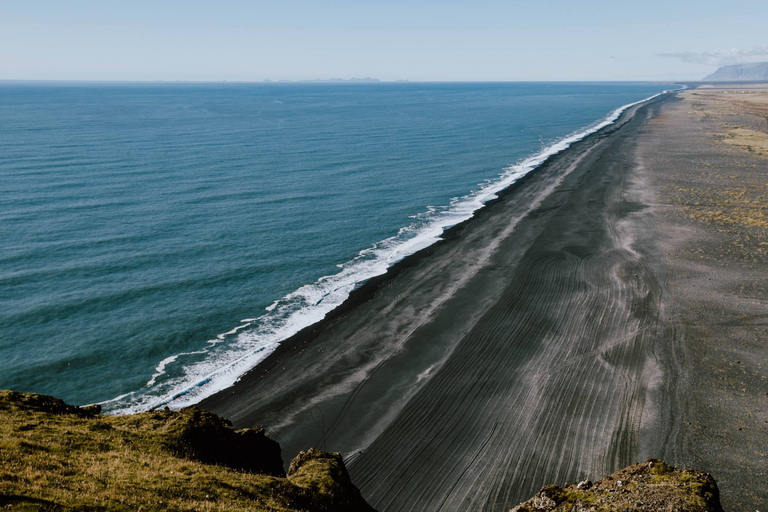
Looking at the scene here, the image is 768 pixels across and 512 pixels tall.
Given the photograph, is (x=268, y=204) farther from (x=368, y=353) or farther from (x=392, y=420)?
(x=392, y=420)

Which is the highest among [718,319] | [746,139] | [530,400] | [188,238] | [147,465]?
[746,139]

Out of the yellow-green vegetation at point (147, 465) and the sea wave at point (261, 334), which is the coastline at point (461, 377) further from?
the yellow-green vegetation at point (147, 465)

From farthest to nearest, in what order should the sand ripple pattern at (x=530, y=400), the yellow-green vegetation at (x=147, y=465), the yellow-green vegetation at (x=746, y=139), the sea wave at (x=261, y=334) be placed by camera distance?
the yellow-green vegetation at (x=746, y=139) < the sea wave at (x=261, y=334) < the sand ripple pattern at (x=530, y=400) < the yellow-green vegetation at (x=147, y=465)

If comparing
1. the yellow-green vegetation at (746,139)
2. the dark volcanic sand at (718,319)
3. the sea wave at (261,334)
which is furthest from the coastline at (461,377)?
the yellow-green vegetation at (746,139)

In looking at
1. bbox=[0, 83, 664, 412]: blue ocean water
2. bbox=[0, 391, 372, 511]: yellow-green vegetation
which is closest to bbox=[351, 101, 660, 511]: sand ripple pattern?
bbox=[0, 391, 372, 511]: yellow-green vegetation

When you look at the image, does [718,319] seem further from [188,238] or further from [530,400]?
[188,238]

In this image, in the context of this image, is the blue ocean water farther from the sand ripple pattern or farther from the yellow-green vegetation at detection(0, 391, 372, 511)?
the sand ripple pattern

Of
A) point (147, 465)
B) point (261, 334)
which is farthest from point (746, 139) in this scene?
point (147, 465)
